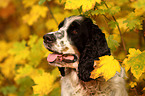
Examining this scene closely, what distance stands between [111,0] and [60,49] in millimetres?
1490

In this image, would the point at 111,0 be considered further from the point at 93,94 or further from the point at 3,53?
the point at 3,53

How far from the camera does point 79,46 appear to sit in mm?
2820

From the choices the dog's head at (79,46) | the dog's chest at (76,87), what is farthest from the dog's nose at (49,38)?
the dog's chest at (76,87)

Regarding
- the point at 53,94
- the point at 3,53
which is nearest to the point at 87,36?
the point at 53,94

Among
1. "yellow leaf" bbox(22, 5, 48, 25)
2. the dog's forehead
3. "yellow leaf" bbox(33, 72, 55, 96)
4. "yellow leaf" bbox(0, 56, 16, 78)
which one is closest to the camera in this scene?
the dog's forehead

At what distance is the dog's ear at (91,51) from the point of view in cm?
279

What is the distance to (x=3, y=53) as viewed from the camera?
7.46 meters

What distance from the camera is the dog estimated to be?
8.96ft

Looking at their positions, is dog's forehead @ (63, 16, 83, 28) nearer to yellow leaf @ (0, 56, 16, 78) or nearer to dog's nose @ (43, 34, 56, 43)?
dog's nose @ (43, 34, 56, 43)

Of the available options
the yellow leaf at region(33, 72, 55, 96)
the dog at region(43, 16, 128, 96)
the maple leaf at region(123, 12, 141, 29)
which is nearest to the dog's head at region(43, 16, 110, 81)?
the dog at region(43, 16, 128, 96)

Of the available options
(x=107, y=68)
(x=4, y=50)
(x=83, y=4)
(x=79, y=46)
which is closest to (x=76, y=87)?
(x=79, y=46)

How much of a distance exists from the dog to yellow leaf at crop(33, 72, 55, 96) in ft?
2.07

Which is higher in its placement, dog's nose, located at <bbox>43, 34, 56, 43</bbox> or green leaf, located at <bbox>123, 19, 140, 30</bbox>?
dog's nose, located at <bbox>43, 34, 56, 43</bbox>

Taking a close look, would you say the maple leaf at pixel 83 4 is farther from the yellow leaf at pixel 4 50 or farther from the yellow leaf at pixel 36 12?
the yellow leaf at pixel 4 50
